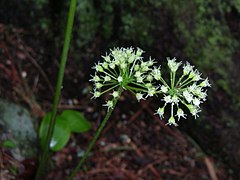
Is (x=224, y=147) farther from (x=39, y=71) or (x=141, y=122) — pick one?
(x=39, y=71)

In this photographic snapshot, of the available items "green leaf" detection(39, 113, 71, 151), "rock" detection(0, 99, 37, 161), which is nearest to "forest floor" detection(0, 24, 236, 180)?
"rock" detection(0, 99, 37, 161)

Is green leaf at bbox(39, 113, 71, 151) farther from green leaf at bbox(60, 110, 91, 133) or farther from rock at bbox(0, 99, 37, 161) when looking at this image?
rock at bbox(0, 99, 37, 161)

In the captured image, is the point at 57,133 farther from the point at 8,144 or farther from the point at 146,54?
Answer: the point at 146,54

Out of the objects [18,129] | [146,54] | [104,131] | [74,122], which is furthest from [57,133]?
[146,54]

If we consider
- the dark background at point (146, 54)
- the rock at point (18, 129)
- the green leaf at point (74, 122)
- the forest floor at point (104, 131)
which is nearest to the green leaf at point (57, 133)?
the green leaf at point (74, 122)

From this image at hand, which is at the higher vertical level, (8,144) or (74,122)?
(74,122)

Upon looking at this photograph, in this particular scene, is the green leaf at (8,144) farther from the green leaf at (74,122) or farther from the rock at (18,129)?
the green leaf at (74,122)

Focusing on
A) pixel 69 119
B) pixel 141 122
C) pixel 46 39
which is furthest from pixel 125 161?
pixel 46 39
